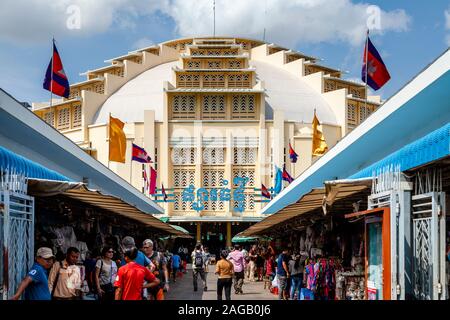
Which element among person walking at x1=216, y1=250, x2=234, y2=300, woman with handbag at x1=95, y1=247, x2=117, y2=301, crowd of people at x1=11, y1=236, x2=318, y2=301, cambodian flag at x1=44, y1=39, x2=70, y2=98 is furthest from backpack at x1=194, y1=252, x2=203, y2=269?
woman with handbag at x1=95, y1=247, x2=117, y2=301

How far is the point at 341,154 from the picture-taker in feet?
57.5

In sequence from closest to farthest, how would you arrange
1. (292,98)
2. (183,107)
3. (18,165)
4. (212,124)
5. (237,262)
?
(18,165) < (237,262) < (212,124) < (183,107) < (292,98)

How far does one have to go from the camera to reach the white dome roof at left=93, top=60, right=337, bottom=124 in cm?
5766

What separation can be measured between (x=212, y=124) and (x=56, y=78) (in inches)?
1055

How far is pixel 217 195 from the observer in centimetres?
5244

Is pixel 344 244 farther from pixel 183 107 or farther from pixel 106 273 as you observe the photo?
pixel 183 107

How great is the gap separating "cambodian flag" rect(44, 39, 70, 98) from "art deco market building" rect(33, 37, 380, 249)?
853 inches

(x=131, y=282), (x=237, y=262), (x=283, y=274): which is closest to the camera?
(x=131, y=282)

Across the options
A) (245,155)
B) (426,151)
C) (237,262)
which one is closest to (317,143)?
(237,262)

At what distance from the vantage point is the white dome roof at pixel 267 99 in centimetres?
5766

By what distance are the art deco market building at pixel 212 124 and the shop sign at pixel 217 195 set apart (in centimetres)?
49

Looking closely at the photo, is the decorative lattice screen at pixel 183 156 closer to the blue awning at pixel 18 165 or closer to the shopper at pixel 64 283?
the blue awning at pixel 18 165

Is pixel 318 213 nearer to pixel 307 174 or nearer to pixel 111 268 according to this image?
pixel 307 174

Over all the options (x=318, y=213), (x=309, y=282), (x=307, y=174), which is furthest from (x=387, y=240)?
(x=307, y=174)
